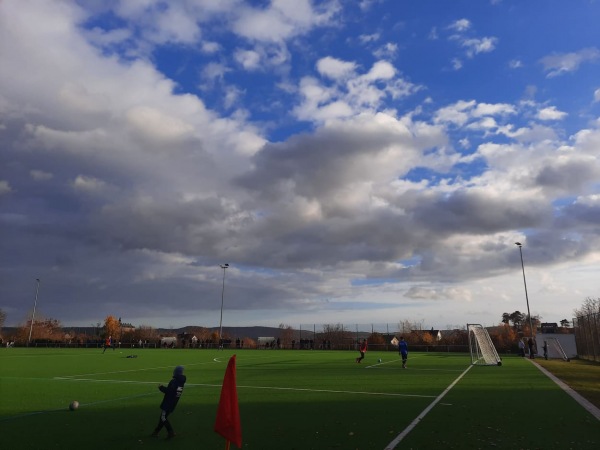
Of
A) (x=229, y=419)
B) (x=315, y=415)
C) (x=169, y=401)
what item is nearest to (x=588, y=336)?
(x=315, y=415)

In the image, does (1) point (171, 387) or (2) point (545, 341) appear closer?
(1) point (171, 387)

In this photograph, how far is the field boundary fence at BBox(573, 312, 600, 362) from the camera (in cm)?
3331

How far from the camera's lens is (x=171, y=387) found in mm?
8891

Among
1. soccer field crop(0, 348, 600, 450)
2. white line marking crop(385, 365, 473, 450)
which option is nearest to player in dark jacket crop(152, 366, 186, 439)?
soccer field crop(0, 348, 600, 450)

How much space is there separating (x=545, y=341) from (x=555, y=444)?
34.2 meters

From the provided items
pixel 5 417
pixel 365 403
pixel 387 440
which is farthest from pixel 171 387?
pixel 365 403

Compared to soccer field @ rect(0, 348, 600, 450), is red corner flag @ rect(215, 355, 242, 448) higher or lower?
higher

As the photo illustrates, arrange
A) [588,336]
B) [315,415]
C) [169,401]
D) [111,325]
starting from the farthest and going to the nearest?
1. [111,325]
2. [588,336]
3. [315,415]
4. [169,401]

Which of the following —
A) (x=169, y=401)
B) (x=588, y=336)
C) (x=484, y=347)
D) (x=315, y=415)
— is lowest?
(x=315, y=415)

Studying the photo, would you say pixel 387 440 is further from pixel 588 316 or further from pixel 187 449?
pixel 588 316

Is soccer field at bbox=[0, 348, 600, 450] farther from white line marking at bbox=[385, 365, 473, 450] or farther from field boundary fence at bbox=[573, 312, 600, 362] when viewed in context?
field boundary fence at bbox=[573, 312, 600, 362]

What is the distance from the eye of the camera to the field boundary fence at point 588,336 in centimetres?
3331

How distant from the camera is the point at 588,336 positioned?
3584 cm

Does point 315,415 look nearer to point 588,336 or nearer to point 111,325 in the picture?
point 588,336
